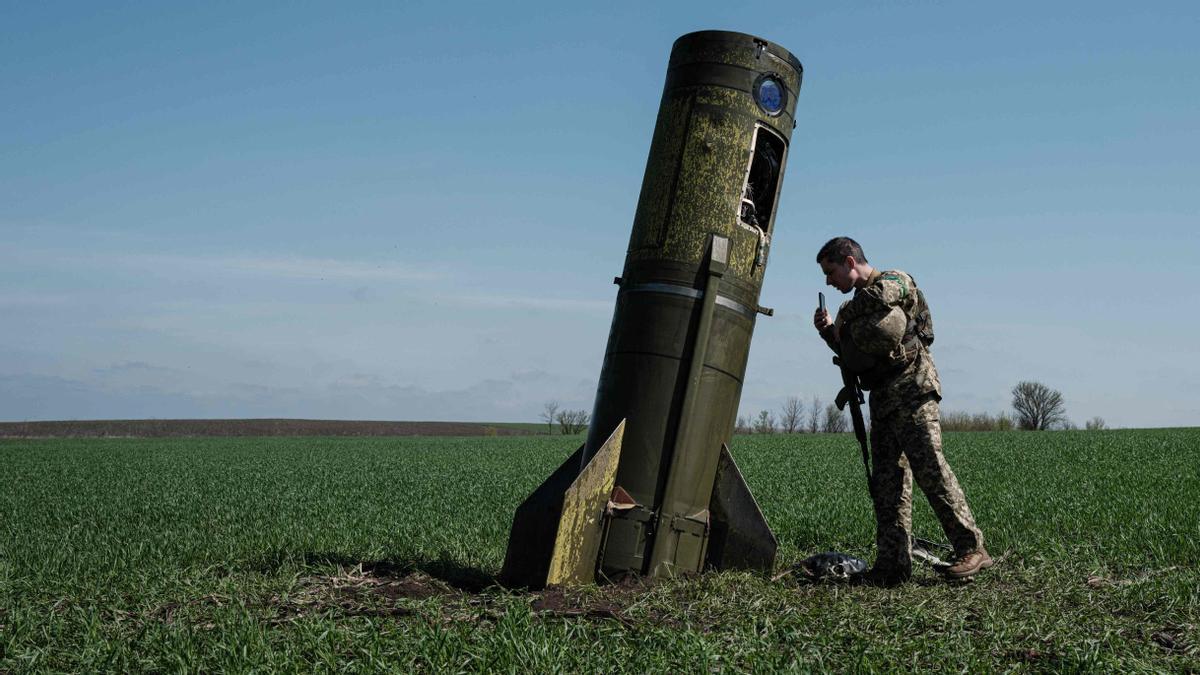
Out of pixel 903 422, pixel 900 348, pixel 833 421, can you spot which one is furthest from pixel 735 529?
pixel 833 421

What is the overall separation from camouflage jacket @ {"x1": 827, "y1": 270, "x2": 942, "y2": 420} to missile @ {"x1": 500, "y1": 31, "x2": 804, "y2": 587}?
753 millimetres

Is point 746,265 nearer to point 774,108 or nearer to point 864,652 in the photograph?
point 774,108

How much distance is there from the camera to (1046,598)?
6551 mm

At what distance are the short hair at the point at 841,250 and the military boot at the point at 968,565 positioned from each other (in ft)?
7.26

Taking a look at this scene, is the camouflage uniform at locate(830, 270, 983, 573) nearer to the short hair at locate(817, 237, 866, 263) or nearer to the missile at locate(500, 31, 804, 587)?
the short hair at locate(817, 237, 866, 263)

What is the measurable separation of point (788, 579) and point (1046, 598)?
5.54ft

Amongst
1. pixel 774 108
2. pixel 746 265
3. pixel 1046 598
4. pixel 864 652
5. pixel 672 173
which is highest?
pixel 774 108

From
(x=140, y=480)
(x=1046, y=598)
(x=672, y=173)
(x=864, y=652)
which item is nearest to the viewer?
(x=864, y=652)

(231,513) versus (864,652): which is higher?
(864,652)

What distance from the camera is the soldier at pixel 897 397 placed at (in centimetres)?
688

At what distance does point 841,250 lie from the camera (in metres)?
7.05

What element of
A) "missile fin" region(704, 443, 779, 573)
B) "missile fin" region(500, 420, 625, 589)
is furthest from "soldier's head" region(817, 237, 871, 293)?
"missile fin" region(500, 420, 625, 589)

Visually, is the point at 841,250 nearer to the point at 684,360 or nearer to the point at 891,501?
the point at 684,360

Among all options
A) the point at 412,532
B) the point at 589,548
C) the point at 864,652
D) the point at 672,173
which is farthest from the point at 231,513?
the point at 864,652
